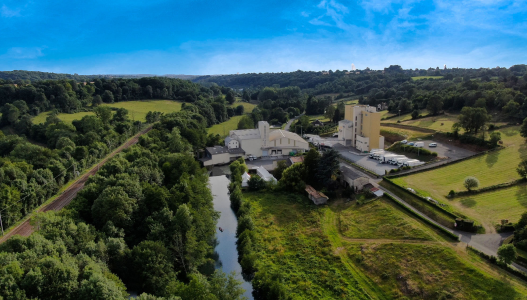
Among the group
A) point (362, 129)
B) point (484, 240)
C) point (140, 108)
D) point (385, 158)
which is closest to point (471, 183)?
point (484, 240)

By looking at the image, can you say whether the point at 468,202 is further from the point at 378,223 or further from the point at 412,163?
the point at 412,163

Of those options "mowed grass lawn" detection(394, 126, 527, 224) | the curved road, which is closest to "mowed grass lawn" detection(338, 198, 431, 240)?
the curved road

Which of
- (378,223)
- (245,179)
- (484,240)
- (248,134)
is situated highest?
(248,134)

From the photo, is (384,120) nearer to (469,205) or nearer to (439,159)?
(439,159)

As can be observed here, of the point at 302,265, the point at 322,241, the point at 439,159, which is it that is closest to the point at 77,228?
the point at 302,265

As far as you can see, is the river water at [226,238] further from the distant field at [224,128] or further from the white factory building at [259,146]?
the distant field at [224,128]

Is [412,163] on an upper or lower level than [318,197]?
upper

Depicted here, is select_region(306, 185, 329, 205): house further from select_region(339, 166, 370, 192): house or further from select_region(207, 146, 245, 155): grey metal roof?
select_region(207, 146, 245, 155): grey metal roof
